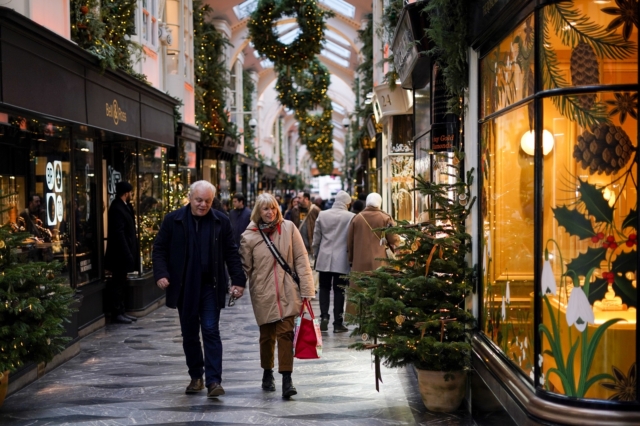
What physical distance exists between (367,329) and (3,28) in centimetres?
380

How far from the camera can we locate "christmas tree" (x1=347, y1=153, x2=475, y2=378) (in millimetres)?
6020

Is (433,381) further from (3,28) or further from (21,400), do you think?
(3,28)

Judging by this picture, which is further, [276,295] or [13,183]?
[13,183]

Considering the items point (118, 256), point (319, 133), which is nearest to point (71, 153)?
point (118, 256)

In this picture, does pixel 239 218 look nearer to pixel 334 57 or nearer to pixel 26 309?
pixel 26 309

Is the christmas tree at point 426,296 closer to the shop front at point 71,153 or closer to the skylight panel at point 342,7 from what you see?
the shop front at point 71,153

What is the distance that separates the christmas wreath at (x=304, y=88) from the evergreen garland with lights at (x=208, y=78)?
2.37 m

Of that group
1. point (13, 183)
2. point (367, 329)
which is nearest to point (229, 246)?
point (367, 329)

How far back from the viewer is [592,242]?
4137 mm

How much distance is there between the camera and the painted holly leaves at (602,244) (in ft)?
13.4

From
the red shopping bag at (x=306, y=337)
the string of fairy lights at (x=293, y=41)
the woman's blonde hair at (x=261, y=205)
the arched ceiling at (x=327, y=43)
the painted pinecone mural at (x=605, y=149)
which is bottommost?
the red shopping bag at (x=306, y=337)

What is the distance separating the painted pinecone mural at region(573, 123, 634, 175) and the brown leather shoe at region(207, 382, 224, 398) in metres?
3.55

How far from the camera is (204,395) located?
6762 millimetres

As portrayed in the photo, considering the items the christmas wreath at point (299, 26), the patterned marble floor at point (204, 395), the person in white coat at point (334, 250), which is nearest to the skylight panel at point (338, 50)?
the christmas wreath at point (299, 26)
